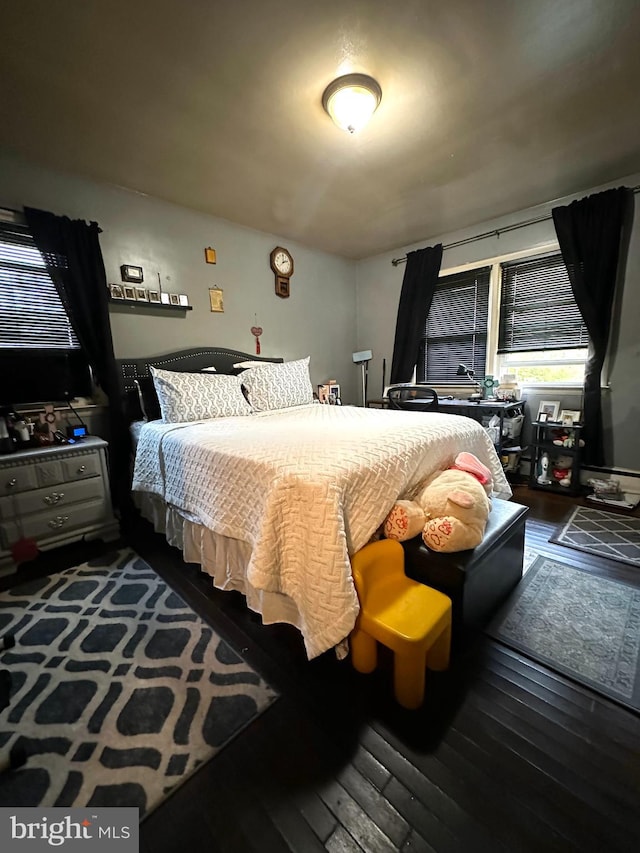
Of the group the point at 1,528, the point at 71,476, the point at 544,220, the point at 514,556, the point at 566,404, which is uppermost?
the point at 544,220

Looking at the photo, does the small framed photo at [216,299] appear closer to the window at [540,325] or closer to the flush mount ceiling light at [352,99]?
the flush mount ceiling light at [352,99]

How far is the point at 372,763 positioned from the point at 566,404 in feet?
10.6

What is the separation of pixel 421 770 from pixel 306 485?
0.86m

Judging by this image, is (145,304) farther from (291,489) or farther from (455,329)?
(455,329)

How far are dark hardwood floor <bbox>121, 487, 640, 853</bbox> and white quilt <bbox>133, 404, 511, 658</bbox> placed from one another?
9.3 inches

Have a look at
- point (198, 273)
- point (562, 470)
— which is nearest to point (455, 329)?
point (562, 470)

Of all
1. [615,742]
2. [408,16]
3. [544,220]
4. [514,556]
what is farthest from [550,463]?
[408,16]

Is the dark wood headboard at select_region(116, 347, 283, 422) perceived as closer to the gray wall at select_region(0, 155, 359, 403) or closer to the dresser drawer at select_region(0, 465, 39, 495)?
the gray wall at select_region(0, 155, 359, 403)

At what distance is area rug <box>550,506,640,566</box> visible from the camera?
6.56 feet

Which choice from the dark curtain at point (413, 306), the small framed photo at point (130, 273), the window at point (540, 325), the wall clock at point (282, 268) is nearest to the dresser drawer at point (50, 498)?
the small framed photo at point (130, 273)

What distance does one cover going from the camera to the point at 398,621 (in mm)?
1095

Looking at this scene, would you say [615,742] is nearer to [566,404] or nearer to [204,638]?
[204,638]

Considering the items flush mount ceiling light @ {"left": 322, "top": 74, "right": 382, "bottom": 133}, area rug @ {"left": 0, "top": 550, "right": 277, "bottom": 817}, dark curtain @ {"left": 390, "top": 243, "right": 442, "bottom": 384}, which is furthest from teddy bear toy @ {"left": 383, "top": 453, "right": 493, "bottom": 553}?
dark curtain @ {"left": 390, "top": 243, "right": 442, "bottom": 384}

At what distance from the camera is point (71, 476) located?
2129 millimetres
